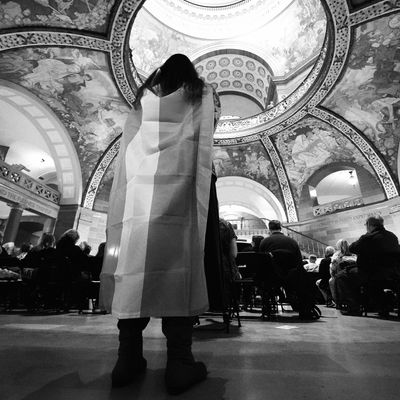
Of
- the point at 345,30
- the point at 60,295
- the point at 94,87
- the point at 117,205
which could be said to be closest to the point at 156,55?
the point at 94,87

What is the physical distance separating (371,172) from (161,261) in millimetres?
12019

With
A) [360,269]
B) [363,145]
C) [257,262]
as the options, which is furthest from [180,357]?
[363,145]

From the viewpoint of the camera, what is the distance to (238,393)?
2.94 ft

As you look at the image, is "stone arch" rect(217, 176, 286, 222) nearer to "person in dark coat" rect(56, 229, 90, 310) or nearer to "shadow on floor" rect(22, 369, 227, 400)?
"person in dark coat" rect(56, 229, 90, 310)

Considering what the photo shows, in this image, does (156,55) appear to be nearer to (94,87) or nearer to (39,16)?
(94,87)

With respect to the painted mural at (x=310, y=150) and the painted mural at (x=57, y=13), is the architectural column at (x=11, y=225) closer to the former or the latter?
the painted mural at (x=57, y=13)

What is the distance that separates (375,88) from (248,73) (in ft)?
32.3

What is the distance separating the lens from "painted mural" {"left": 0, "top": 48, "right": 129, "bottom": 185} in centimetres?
784

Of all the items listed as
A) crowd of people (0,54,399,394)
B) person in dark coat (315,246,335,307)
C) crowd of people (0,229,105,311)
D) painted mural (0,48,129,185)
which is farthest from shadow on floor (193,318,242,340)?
painted mural (0,48,129,185)

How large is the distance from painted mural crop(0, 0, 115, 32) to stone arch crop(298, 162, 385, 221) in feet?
34.9

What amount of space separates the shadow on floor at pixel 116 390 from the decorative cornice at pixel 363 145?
11029 mm

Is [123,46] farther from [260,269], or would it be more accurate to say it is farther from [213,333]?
[213,333]

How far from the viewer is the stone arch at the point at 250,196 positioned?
13352mm

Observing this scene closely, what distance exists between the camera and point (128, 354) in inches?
39.3
